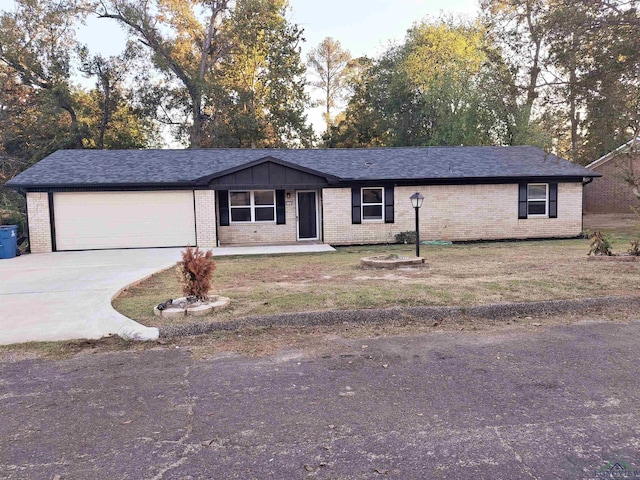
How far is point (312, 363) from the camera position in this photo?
481 centimetres

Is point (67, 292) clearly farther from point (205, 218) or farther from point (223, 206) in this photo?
point (223, 206)

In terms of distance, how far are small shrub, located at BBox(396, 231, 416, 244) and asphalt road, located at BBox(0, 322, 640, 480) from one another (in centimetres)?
1202

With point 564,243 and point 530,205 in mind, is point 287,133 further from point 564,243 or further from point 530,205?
point 564,243

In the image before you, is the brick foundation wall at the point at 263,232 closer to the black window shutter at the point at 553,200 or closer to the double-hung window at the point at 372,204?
the double-hung window at the point at 372,204

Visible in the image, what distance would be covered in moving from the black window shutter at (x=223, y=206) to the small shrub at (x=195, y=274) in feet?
34.3

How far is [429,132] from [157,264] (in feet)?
87.4

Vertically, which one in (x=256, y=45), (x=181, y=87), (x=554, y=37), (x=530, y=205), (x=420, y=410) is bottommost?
(x=420, y=410)

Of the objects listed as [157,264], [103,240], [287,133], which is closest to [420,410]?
[157,264]

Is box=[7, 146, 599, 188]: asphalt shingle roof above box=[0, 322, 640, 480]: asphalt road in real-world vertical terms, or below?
above

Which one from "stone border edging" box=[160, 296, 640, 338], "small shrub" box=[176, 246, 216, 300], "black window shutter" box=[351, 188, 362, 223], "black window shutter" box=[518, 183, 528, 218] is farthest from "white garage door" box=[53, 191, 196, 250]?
"black window shutter" box=[518, 183, 528, 218]

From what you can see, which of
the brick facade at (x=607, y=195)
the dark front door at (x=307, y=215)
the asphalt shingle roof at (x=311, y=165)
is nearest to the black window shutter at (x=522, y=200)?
the asphalt shingle roof at (x=311, y=165)

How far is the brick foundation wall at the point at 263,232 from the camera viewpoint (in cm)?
1748

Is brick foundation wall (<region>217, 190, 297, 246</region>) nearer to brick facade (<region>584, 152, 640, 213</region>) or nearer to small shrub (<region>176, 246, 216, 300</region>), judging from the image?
small shrub (<region>176, 246, 216, 300</region>)

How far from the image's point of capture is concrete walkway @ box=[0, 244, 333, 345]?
6074 millimetres
